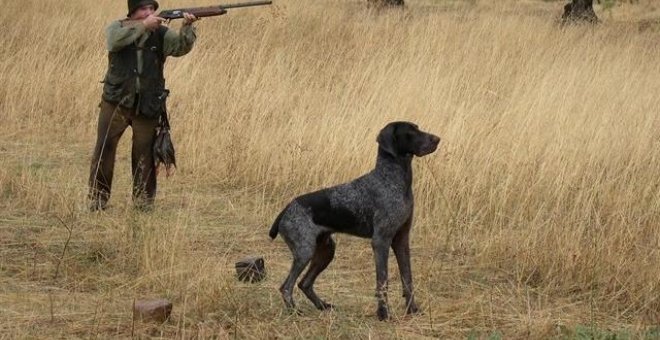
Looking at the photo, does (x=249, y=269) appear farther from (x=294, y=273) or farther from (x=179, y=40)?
(x=179, y=40)

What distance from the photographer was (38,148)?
10234mm

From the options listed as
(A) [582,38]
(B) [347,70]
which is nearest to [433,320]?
(B) [347,70]

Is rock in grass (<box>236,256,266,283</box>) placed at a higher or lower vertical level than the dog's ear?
lower

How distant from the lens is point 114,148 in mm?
8281

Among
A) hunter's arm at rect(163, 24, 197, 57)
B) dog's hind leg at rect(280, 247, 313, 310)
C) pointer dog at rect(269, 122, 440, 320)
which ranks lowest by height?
dog's hind leg at rect(280, 247, 313, 310)

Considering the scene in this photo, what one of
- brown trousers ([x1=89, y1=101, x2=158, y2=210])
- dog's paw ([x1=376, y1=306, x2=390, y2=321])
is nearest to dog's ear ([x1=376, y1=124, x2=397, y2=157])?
dog's paw ([x1=376, y1=306, x2=390, y2=321])

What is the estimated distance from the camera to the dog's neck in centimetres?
564

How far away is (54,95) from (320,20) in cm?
441

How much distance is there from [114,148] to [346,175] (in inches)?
71.8

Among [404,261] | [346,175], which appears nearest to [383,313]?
[404,261]

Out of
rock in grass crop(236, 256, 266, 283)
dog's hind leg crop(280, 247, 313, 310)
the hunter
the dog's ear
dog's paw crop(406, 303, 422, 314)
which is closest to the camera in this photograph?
dog's hind leg crop(280, 247, 313, 310)

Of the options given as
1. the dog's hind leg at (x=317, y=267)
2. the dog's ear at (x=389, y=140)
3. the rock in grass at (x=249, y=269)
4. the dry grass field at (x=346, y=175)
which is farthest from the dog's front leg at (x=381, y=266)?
the rock in grass at (x=249, y=269)

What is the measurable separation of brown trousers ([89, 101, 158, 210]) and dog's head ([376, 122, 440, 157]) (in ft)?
9.86

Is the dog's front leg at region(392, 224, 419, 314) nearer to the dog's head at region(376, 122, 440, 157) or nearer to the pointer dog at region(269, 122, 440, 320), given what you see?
the pointer dog at region(269, 122, 440, 320)
